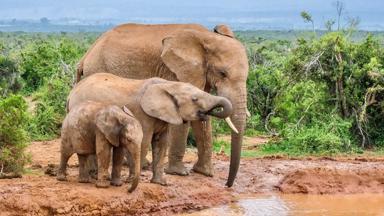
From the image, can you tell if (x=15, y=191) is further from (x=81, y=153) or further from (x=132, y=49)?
(x=132, y=49)

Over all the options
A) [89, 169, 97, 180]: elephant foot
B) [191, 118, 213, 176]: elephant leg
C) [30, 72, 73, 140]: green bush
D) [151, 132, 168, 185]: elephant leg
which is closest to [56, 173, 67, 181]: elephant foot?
[89, 169, 97, 180]: elephant foot

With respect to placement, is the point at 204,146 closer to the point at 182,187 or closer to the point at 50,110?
the point at 182,187

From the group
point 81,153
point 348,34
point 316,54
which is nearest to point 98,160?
point 81,153

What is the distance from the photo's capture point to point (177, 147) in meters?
10.8

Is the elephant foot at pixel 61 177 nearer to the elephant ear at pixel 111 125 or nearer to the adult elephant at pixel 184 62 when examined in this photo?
the elephant ear at pixel 111 125

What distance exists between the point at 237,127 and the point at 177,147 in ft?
3.40

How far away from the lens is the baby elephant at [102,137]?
29.7 feet

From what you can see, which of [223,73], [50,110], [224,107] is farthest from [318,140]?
[50,110]

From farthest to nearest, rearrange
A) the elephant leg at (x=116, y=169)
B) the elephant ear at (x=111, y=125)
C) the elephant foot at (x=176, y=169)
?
the elephant foot at (x=176, y=169) → the elephant leg at (x=116, y=169) → the elephant ear at (x=111, y=125)

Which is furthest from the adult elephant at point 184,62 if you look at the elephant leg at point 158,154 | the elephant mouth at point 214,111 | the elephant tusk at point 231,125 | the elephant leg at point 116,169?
the elephant leg at point 116,169

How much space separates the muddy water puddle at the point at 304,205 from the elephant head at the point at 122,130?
1.22 meters

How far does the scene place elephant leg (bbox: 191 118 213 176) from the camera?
36.7 ft

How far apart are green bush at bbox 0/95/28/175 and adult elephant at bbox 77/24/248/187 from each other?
1176mm

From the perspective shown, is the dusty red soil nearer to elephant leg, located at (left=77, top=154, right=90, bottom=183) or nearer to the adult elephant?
elephant leg, located at (left=77, top=154, right=90, bottom=183)
